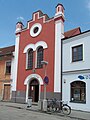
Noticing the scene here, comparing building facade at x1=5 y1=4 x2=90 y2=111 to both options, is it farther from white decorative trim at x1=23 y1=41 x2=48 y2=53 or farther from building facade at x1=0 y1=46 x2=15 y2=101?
building facade at x1=0 y1=46 x2=15 y2=101

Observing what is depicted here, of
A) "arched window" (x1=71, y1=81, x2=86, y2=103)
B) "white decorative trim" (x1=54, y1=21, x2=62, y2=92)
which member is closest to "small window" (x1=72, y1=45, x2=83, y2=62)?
"white decorative trim" (x1=54, y1=21, x2=62, y2=92)

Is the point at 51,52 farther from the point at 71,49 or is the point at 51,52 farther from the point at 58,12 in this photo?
the point at 58,12

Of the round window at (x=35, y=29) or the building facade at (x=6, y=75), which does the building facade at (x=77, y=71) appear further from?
the building facade at (x=6, y=75)

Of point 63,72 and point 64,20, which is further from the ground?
point 64,20

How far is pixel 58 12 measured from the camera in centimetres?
2023

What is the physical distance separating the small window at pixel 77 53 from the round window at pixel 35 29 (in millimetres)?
5801

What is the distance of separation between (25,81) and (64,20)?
27.6 ft

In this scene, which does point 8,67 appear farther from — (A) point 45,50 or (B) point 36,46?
(A) point 45,50

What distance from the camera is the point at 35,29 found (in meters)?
22.9

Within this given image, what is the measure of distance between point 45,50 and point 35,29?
3704 mm

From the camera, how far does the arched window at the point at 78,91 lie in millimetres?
16600

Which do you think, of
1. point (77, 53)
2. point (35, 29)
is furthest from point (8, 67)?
point (77, 53)

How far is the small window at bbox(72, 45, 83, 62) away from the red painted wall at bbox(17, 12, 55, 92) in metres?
2.61

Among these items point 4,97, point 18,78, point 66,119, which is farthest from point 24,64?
point 66,119
